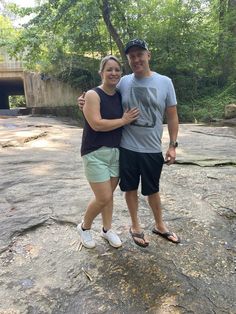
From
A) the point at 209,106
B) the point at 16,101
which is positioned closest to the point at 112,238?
the point at 209,106

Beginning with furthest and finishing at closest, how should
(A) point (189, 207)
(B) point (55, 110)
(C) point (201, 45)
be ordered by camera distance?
(B) point (55, 110), (C) point (201, 45), (A) point (189, 207)

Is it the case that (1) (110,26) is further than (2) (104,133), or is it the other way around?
(1) (110,26)

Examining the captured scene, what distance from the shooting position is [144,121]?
2406 millimetres

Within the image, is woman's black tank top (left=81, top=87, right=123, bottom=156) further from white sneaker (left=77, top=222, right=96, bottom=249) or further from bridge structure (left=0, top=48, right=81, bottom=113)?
bridge structure (left=0, top=48, right=81, bottom=113)

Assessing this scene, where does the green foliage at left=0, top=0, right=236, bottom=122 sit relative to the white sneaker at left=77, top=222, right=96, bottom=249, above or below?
above

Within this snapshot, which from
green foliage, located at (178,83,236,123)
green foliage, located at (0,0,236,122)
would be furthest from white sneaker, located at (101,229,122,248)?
green foliage, located at (0,0,236,122)

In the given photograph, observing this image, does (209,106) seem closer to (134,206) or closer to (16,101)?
(134,206)

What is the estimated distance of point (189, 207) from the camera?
3.44 metres

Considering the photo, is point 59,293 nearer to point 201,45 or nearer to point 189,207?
point 189,207

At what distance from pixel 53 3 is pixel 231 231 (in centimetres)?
1202

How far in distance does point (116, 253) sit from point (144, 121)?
1.02 metres

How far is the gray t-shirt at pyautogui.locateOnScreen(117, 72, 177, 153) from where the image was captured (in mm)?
2365

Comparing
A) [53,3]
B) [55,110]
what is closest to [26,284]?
[53,3]

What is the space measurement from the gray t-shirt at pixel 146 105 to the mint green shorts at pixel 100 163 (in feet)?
0.47
